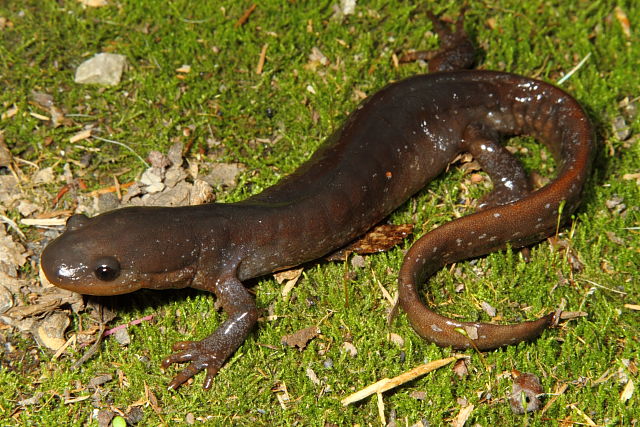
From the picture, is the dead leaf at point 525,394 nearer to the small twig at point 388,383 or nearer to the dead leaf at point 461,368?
the dead leaf at point 461,368

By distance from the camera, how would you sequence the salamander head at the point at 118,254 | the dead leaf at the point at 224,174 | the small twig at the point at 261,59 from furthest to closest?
the small twig at the point at 261,59 → the dead leaf at the point at 224,174 → the salamander head at the point at 118,254

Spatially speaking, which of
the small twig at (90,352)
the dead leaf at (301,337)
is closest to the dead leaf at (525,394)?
the dead leaf at (301,337)

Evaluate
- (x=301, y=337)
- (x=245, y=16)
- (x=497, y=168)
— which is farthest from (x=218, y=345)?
(x=245, y=16)

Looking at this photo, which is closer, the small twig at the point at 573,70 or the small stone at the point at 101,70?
the small stone at the point at 101,70

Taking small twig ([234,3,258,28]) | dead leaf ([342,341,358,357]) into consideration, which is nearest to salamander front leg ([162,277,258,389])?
dead leaf ([342,341,358,357])

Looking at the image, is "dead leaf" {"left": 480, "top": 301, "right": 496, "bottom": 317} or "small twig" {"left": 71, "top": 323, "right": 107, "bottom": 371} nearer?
"small twig" {"left": 71, "top": 323, "right": 107, "bottom": 371}

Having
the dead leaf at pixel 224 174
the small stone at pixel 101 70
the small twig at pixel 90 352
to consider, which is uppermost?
the small stone at pixel 101 70

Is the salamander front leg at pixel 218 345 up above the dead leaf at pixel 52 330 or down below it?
above

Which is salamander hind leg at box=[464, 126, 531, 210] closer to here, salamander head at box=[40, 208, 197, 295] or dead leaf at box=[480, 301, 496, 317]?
dead leaf at box=[480, 301, 496, 317]
